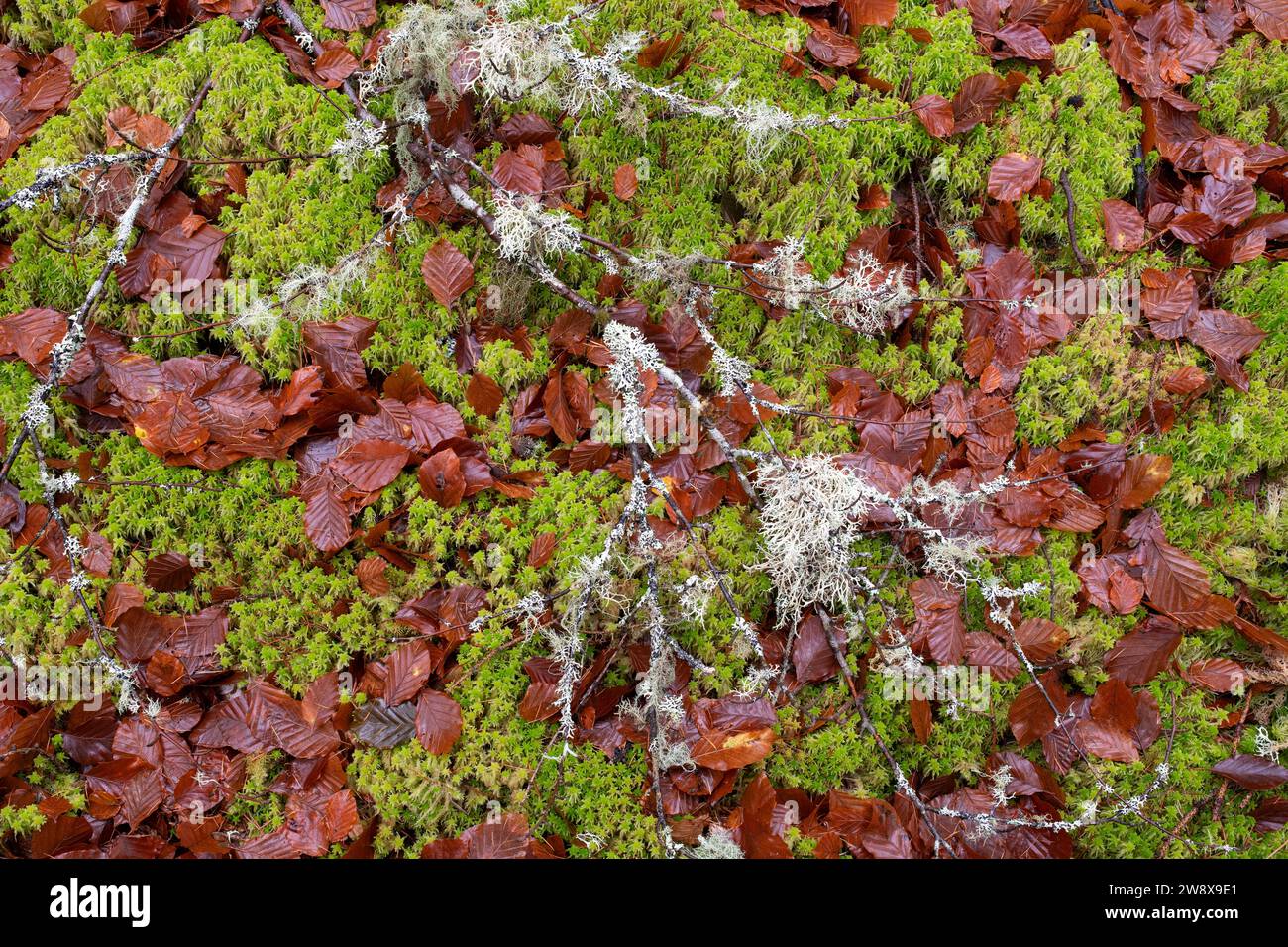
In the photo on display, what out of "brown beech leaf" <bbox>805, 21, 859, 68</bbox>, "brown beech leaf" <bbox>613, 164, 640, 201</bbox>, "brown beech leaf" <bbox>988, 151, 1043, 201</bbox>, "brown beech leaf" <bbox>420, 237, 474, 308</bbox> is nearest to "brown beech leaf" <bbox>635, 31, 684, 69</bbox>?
"brown beech leaf" <bbox>613, 164, 640, 201</bbox>

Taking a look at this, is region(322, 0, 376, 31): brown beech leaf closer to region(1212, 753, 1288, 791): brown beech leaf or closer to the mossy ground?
the mossy ground

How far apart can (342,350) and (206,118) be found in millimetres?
1158

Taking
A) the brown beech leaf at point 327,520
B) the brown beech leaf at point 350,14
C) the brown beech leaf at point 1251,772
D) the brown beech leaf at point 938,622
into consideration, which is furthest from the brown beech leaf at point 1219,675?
the brown beech leaf at point 350,14

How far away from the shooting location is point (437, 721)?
2.54m

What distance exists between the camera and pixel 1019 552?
2840 mm

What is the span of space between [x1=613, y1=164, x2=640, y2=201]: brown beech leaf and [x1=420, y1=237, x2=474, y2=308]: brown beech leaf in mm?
669

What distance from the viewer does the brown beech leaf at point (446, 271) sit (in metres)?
2.97

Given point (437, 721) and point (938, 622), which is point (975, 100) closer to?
point (938, 622)

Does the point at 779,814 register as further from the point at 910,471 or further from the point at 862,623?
the point at 910,471

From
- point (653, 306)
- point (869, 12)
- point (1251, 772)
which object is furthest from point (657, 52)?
point (1251, 772)

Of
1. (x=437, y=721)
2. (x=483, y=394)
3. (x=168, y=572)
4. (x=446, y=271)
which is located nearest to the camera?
(x=437, y=721)

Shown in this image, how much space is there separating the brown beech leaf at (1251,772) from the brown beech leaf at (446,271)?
318 centimetres

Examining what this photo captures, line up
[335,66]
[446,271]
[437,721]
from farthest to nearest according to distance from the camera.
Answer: [335,66] < [446,271] < [437,721]

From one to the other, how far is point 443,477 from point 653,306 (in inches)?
41.0
